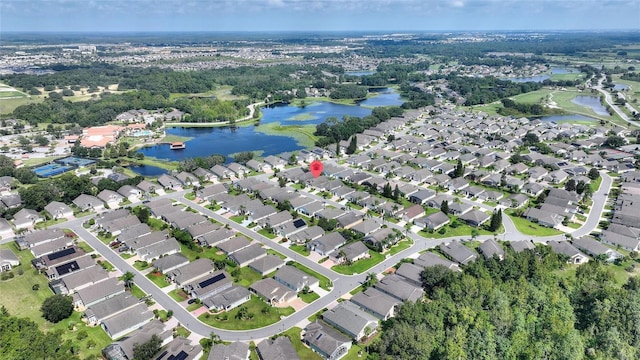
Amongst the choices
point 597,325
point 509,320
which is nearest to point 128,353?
point 509,320

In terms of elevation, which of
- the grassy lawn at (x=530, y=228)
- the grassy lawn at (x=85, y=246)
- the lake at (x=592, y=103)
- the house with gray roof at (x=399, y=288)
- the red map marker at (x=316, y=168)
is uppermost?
the lake at (x=592, y=103)

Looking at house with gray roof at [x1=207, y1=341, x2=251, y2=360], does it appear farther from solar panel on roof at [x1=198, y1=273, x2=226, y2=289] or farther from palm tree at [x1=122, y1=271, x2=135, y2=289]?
palm tree at [x1=122, y1=271, x2=135, y2=289]

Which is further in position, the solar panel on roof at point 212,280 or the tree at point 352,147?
the tree at point 352,147

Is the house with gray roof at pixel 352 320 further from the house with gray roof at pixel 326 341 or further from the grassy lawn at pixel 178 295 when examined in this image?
the grassy lawn at pixel 178 295

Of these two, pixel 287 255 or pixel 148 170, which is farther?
pixel 148 170

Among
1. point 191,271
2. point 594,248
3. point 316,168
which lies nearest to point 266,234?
point 191,271

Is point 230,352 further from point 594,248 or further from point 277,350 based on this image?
point 594,248

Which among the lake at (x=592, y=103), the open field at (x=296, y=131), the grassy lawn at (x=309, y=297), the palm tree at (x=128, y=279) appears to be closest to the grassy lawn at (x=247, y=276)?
the grassy lawn at (x=309, y=297)
